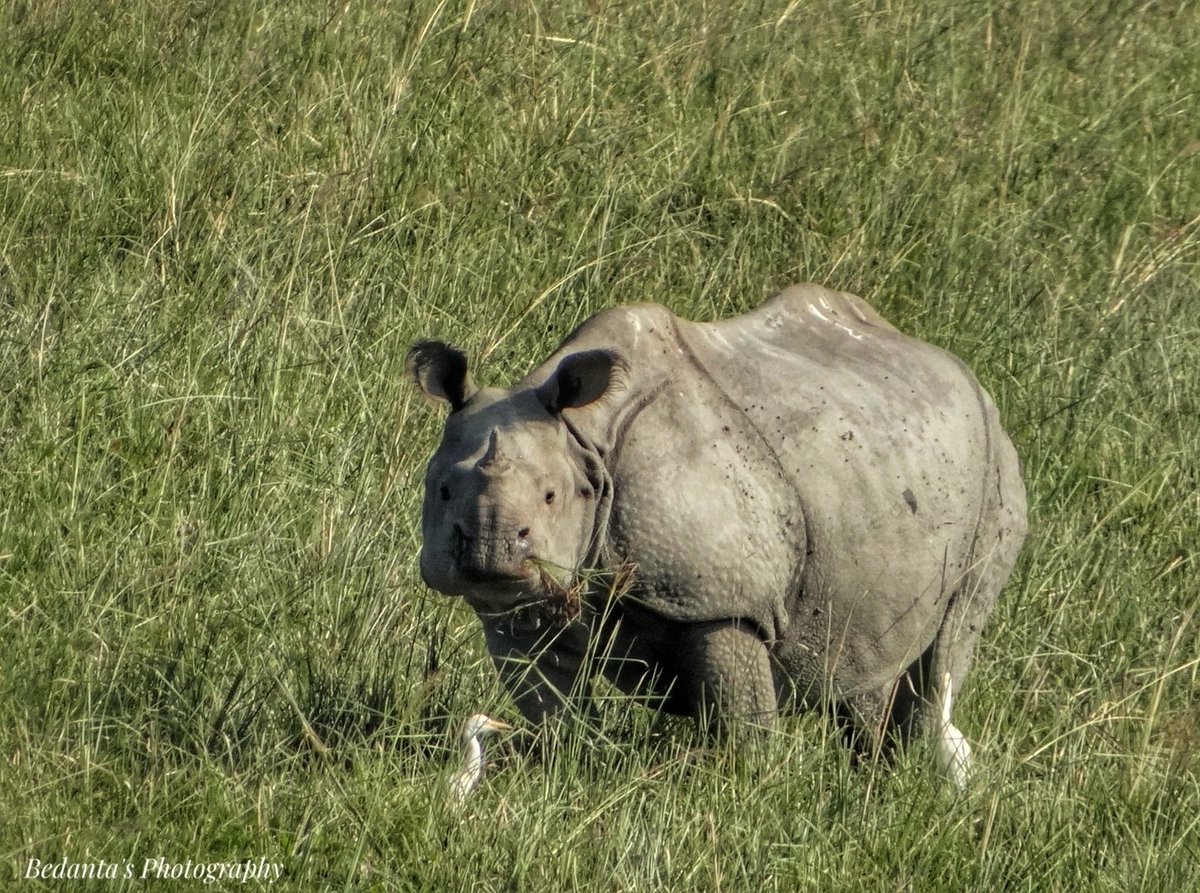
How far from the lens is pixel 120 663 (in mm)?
5043

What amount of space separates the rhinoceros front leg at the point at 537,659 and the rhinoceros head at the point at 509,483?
0.17 meters

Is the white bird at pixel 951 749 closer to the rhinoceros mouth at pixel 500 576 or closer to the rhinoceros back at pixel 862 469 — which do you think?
the rhinoceros back at pixel 862 469

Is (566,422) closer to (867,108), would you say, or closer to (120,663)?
(120,663)

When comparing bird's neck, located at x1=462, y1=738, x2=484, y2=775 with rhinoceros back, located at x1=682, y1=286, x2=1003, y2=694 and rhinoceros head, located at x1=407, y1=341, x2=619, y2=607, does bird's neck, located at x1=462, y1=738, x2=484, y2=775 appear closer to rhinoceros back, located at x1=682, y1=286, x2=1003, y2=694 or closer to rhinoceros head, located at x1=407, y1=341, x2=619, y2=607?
rhinoceros head, located at x1=407, y1=341, x2=619, y2=607

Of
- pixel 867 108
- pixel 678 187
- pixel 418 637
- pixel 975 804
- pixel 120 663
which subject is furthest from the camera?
pixel 867 108

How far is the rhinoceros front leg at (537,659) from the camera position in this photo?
4.70 m

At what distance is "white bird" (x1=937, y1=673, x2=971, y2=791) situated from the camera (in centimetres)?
503

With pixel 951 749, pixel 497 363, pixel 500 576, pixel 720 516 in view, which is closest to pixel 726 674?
pixel 720 516

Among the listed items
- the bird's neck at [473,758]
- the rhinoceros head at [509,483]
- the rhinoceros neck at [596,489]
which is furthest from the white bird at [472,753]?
the rhinoceros neck at [596,489]

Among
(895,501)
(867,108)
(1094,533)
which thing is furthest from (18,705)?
(867,108)

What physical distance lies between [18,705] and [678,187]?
421 centimetres

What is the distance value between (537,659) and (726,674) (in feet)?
1.46

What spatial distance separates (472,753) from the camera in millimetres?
4902

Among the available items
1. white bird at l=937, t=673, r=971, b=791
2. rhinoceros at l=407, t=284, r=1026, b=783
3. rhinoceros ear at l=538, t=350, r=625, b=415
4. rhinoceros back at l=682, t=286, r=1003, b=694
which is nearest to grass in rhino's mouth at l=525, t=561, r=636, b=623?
rhinoceros at l=407, t=284, r=1026, b=783
